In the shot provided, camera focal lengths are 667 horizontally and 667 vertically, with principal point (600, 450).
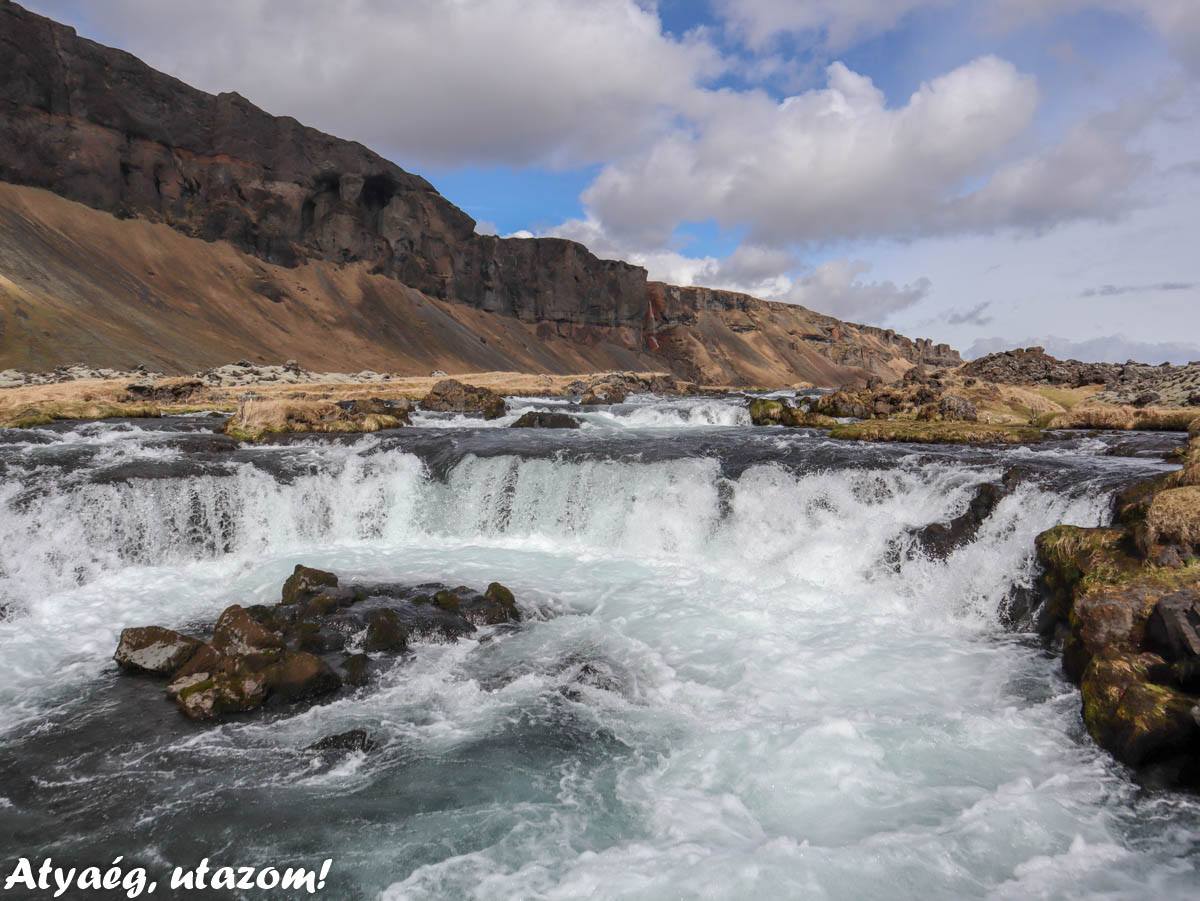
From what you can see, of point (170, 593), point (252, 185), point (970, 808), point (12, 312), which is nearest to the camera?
point (970, 808)

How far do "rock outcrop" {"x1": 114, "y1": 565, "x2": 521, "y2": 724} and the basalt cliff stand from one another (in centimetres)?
4760

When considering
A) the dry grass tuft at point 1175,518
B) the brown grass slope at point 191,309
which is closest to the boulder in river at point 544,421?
the dry grass tuft at point 1175,518

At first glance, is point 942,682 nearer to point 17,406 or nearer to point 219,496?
point 219,496

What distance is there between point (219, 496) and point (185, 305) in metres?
71.3

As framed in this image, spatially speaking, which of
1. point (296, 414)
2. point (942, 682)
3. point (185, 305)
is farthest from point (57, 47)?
point (942, 682)

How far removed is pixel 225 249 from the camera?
87.1 m

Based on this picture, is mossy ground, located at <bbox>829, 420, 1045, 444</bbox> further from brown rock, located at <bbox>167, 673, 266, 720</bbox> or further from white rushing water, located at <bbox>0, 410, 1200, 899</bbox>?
brown rock, located at <bbox>167, 673, 266, 720</bbox>

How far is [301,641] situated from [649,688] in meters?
4.96

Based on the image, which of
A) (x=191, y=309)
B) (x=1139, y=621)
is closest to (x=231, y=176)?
(x=191, y=309)

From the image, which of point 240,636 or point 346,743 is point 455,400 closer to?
point 240,636

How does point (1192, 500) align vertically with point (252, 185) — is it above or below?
below

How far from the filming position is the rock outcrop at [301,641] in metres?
8.20

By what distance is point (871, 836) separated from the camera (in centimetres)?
595

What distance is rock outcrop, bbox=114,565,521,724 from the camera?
8.20 m
